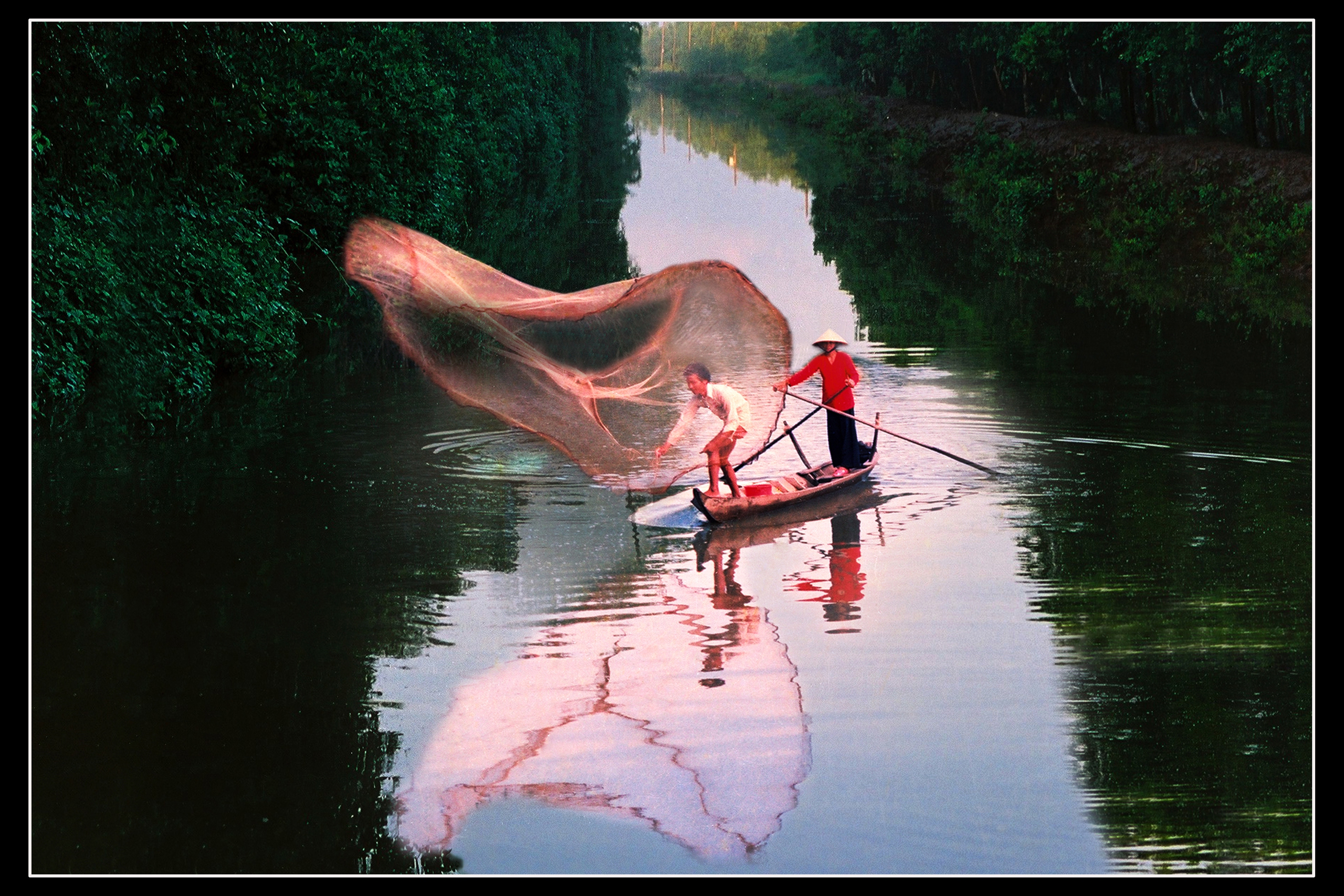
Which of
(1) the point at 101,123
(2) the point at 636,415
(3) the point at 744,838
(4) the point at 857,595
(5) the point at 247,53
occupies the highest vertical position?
(5) the point at 247,53

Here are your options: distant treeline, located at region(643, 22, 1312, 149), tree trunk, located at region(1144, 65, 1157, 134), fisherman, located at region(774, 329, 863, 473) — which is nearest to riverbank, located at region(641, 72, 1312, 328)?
tree trunk, located at region(1144, 65, 1157, 134)

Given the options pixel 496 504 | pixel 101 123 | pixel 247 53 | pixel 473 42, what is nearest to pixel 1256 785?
pixel 496 504

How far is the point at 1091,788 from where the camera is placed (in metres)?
8.34

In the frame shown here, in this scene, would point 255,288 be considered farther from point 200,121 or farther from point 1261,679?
point 1261,679

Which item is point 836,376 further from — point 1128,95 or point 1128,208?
point 1128,95

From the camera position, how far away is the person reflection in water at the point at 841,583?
11672mm

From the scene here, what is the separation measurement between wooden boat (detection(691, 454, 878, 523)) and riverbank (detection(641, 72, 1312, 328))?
1404cm

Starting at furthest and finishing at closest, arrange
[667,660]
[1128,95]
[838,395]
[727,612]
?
1. [1128,95]
2. [838,395]
3. [727,612]
4. [667,660]

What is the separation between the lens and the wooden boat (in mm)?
14234

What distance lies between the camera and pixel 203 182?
1969 cm

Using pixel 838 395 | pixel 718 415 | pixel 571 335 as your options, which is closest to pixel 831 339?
pixel 838 395

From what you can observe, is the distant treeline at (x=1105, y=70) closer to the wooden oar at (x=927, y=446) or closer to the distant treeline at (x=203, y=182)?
the distant treeline at (x=203, y=182)

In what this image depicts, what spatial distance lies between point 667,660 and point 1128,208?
31.7 metres

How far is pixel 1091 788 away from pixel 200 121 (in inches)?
546
